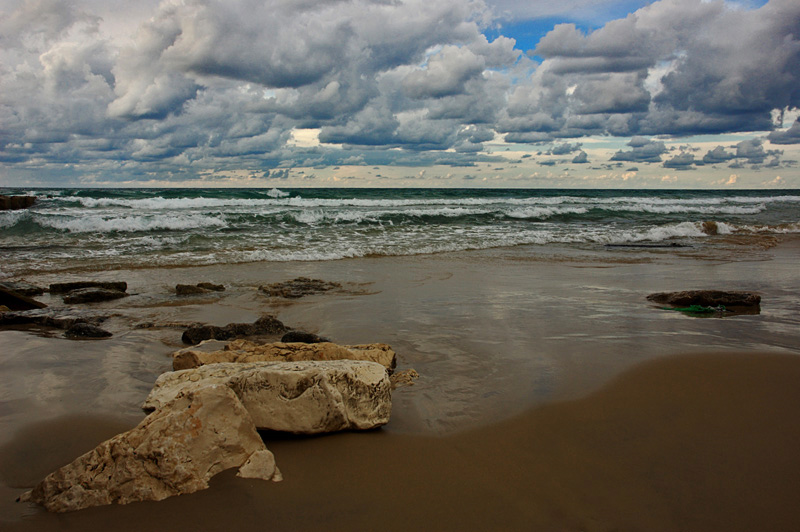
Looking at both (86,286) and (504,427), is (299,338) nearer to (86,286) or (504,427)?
(504,427)

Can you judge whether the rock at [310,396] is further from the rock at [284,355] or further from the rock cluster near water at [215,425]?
the rock at [284,355]

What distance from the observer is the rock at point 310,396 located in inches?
109

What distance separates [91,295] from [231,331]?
3390 mm

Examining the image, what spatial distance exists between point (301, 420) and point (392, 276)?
6390 millimetres

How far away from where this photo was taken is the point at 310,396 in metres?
2.79

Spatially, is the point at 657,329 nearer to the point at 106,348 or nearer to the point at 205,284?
the point at 106,348

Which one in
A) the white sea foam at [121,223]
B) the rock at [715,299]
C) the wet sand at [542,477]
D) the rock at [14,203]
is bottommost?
the wet sand at [542,477]

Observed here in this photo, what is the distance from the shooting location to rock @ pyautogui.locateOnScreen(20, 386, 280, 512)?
87.3 inches

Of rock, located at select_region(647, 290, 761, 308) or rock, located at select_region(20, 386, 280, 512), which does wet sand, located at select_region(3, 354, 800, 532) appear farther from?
rock, located at select_region(647, 290, 761, 308)

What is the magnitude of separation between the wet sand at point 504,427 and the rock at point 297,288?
1228mm

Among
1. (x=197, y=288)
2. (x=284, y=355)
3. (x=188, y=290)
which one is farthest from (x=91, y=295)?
(x=284, y=355)

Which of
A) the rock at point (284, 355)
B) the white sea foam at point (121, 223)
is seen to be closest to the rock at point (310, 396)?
the rock at point (284, 355)

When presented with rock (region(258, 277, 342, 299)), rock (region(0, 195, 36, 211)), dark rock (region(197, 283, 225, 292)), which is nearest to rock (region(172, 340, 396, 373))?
rock (region(258, 277, 342, 299))

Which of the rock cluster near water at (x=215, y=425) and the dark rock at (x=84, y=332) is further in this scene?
the dark rock at (x=84, y=332)
